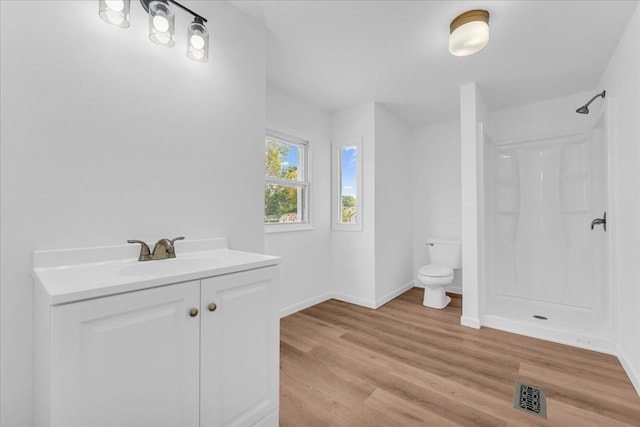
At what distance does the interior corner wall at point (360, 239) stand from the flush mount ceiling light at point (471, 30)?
4.65 feet

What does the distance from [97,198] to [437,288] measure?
10.5ft

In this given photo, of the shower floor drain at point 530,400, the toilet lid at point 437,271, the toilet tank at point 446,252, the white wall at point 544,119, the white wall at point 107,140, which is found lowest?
the shower floor drain at point 530,400

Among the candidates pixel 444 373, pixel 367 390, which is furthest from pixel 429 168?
pixel 367 390

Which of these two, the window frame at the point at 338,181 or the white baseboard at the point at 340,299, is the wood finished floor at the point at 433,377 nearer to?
the white baseboard at the point at 340,299

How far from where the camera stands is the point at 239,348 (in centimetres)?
119

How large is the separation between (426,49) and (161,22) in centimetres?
186

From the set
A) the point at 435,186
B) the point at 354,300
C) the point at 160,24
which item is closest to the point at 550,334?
the point at 354,300

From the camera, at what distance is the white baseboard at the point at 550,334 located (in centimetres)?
222

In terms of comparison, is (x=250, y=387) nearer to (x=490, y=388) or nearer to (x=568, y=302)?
(x=490, y=388)

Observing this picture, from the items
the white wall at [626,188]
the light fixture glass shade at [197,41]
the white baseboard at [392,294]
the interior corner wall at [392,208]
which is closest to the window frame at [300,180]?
the interior corner wall at [392,208]

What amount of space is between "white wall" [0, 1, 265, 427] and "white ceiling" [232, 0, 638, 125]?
492 mm

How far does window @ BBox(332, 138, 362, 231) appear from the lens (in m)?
3.37

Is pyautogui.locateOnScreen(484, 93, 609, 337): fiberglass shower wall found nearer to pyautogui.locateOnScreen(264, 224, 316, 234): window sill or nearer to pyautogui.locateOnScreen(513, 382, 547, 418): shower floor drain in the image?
pyautogui.locateOnScreen(513, 382, 547, 418): shower floor drain

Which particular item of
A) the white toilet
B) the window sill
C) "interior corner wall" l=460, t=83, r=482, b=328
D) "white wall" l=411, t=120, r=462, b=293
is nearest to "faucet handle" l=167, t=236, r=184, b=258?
the window sill
